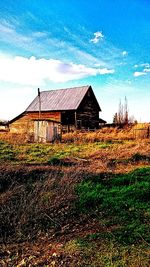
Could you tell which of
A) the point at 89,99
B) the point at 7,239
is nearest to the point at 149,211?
the point at 7,239

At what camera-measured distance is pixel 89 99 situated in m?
33.6

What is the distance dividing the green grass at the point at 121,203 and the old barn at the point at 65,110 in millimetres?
22131

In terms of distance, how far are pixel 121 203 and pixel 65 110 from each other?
2562 centimetres

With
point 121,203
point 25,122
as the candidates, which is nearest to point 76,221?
point 121,203

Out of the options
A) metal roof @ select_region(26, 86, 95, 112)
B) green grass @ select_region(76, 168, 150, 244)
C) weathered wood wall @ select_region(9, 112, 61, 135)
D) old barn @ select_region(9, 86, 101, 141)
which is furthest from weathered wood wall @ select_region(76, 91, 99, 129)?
green grass @ select_region(76, 168, 150, 244)

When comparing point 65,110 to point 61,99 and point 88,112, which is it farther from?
point 88,112

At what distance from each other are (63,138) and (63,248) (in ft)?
59.0

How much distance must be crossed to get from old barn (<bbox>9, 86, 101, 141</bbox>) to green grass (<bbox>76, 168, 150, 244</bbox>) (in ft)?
72.6

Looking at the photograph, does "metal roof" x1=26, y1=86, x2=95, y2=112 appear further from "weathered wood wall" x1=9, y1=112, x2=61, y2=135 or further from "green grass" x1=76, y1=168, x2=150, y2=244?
"green grass" x1=76, y1=168, x2=150, y2=244

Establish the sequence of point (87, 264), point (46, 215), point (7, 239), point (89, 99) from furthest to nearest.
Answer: point (89, 99) < point (46, 215) < point (7, 239) < point (87, 264)

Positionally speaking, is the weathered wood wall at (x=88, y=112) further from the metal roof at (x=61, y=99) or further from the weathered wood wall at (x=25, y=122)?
the weathered wood wall at (x=25, y=122)

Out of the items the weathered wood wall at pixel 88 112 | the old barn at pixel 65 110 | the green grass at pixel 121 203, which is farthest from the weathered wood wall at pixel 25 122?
the green grass at pixel 121 203

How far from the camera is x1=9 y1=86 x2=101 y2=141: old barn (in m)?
31.5

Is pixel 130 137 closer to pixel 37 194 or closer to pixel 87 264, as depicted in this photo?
pixel 37 194
